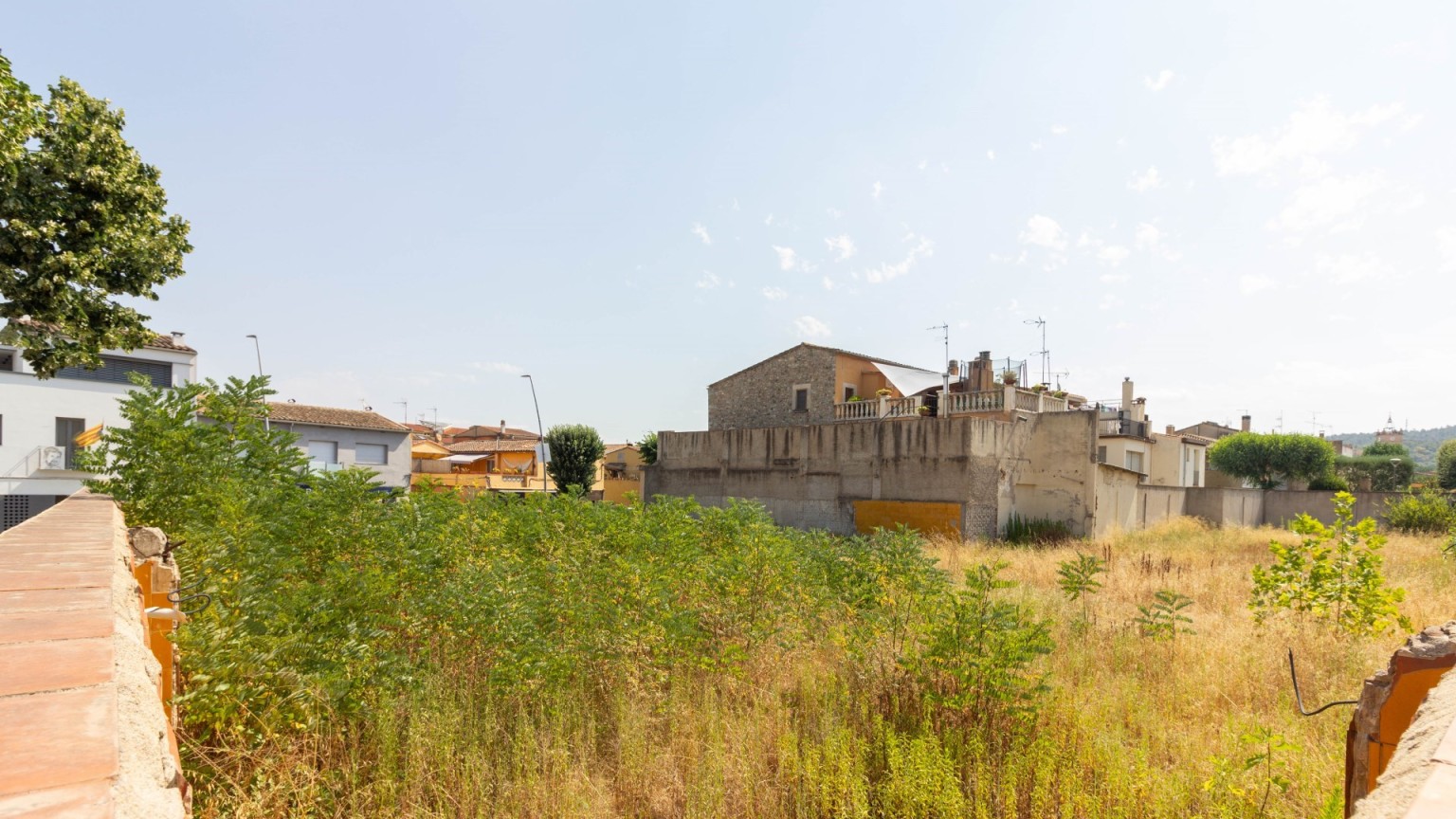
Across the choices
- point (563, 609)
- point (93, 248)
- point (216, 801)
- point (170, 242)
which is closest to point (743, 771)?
point (563, 609)

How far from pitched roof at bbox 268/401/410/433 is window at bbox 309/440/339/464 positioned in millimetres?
882

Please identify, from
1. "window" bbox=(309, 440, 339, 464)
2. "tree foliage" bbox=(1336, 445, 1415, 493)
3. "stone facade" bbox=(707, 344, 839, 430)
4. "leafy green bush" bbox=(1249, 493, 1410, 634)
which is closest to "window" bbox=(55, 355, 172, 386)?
"window" bbox=(309, 440, 339, 464)

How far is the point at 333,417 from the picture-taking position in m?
32.8

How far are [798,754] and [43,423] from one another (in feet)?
102

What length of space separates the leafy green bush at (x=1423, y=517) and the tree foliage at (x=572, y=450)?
2655cm

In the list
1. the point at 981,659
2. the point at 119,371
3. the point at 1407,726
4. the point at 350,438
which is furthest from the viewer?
the point at 350,438

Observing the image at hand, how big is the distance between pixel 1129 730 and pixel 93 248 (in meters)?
11.8

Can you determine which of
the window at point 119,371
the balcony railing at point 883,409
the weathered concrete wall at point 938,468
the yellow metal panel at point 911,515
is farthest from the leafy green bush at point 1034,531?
the window at point 119,371

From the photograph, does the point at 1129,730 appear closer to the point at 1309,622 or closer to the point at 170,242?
the point at 1309,622

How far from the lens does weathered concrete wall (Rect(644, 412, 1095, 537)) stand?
58.2ft

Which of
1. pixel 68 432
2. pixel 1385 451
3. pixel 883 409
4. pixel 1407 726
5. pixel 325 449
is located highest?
pixel 883 409

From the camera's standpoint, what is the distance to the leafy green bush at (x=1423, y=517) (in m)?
16.4

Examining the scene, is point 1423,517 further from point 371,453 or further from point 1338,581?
point 371,453

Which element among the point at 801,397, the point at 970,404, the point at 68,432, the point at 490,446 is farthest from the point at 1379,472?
the point at 68,432
